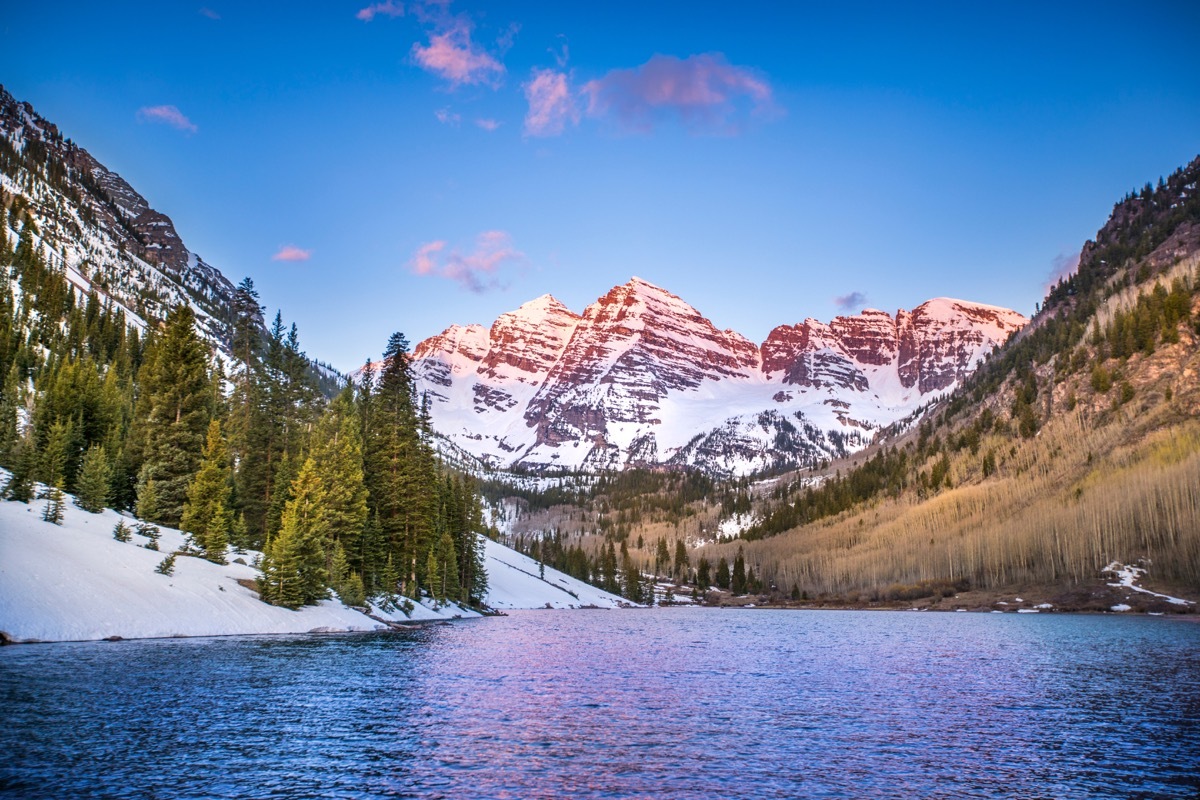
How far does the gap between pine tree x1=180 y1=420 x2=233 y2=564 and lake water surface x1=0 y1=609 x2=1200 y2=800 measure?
12.9m

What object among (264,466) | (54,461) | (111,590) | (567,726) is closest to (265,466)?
(264,466)

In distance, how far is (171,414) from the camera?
71.1 meters

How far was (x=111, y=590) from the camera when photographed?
151 ft

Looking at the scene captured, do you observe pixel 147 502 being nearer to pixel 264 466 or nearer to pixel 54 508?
pixel 54 508

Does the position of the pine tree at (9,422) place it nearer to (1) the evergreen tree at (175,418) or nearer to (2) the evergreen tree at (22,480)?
(2) the evergreen tree at (22,480)

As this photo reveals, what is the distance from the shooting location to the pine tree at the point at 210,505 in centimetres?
6038

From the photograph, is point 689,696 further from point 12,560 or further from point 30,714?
point 12,560

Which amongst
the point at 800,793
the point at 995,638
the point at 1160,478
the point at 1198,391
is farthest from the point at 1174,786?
the point at 1198,391

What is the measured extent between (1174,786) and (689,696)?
64.6 feet

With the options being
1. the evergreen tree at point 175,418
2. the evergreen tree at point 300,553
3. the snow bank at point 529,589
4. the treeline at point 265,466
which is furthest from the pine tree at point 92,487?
the snow bank at point 529,589

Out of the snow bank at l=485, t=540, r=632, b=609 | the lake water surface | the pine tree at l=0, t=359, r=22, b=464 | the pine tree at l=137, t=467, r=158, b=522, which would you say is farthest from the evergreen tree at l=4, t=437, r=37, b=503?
the snow bank at l=485, t=540, r=632, b=609

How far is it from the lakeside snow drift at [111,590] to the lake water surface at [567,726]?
2.49m

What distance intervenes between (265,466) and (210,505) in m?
16.1

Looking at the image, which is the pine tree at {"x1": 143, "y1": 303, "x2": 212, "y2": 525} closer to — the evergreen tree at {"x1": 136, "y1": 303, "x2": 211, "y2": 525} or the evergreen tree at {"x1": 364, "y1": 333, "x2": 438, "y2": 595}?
the evergreen tree at {"x1": 136, "y1": 303, "x2": 211, "y2": 525}
